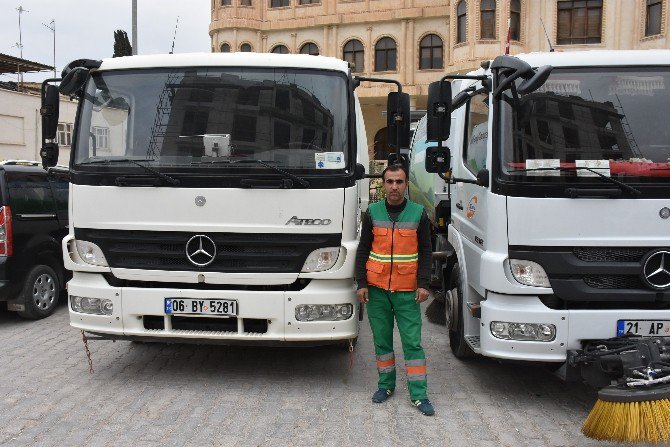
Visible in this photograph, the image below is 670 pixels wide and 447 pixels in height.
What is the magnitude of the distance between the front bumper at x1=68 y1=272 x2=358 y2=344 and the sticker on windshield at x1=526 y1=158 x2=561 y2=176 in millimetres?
1679

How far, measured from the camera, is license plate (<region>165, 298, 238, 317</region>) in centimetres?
499

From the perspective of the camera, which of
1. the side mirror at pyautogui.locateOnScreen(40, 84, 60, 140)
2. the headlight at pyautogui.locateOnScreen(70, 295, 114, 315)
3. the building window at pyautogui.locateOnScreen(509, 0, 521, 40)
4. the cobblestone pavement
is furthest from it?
the building window at pyautogui.locateOnScreen(509, 0, 521, 40)

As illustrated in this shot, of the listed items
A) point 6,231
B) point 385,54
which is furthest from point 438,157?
point 385,54

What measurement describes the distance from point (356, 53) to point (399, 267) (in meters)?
33.5

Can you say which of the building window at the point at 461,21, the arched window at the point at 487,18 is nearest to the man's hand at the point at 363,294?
the arched window at the point at 487,18

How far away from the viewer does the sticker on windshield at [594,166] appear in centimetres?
445

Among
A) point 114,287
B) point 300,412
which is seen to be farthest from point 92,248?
point 300,412

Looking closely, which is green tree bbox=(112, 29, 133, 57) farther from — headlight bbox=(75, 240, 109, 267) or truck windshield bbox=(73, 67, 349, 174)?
headlight bbox=(75, 240, 109, 267)

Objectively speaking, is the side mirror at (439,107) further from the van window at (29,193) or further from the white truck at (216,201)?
the van window at (29,193)

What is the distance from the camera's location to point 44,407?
4.80 m

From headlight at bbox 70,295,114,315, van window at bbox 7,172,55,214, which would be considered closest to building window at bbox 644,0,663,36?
van window at bbox 7,172,55,214

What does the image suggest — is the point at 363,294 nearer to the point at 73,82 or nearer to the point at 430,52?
the point at 73,82

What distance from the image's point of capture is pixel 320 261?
504 cm

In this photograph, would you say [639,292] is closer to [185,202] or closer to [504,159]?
[504,159]
